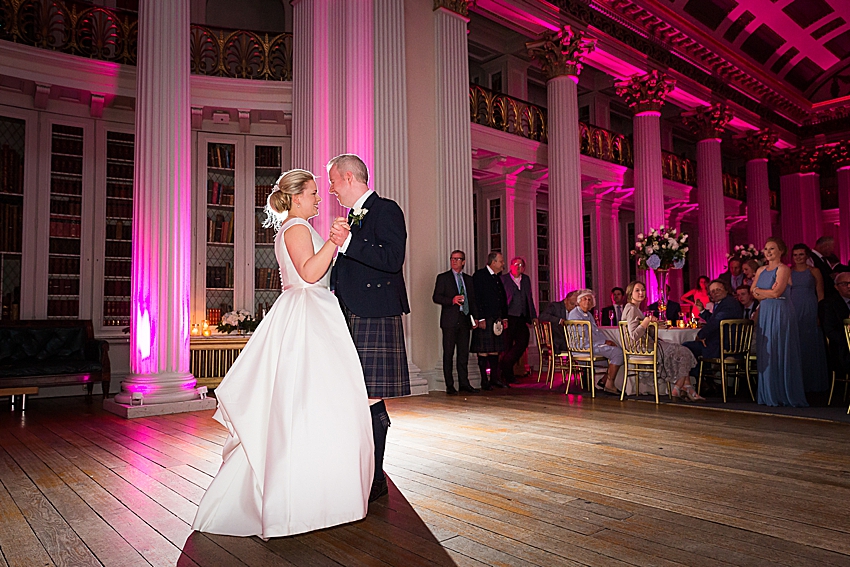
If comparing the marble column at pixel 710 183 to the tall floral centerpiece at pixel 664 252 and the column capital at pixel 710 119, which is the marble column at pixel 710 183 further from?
the tall floral centerpiece at pixel 664 252

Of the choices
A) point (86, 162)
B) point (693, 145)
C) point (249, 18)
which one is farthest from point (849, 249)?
point (86, 162)

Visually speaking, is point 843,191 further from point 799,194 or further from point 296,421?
point 296,421

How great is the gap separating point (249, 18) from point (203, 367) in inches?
230

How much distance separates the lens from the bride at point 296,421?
2.54 metres

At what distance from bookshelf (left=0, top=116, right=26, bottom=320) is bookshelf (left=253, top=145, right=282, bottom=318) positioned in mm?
2902

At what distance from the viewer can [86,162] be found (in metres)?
8.29

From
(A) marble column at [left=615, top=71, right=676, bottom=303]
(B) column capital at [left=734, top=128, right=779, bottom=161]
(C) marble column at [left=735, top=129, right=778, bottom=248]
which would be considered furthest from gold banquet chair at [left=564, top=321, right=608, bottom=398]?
(B) column capital at [left=734, top=128, right=779, bottom=161]

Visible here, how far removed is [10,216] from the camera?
7.76 meters

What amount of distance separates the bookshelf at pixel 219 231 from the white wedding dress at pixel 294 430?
21.4ft

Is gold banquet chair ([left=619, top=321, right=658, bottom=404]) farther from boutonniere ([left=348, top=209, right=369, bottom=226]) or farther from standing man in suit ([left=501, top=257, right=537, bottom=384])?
boutonniere ([left=348, top=209, right=369, bottom=226])

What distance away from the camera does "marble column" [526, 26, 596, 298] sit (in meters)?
10.2

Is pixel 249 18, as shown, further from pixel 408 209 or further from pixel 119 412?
pixel 119 412

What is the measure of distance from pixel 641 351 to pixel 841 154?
13.8m

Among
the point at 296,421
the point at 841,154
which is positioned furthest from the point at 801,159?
the point at 296,421
